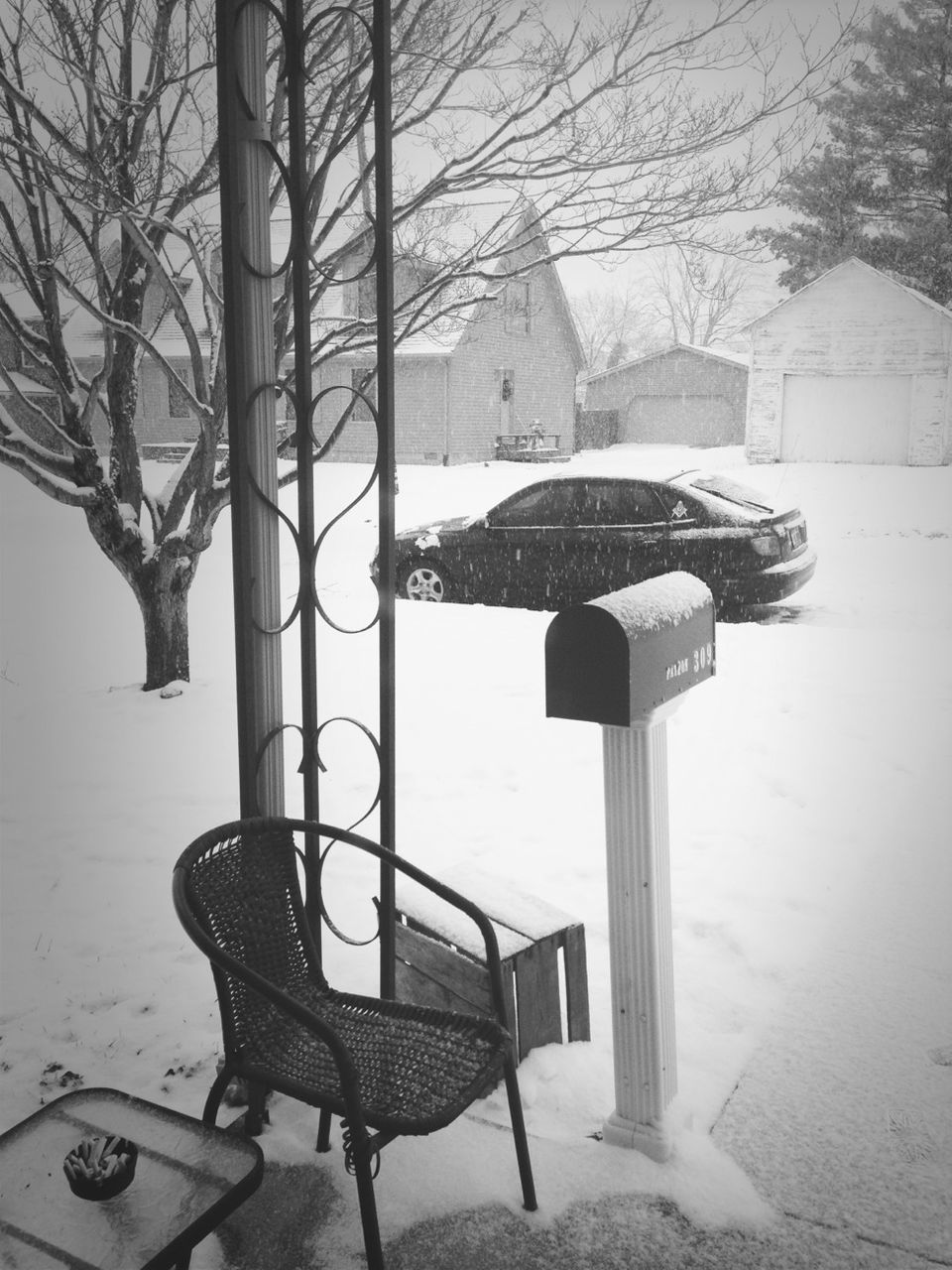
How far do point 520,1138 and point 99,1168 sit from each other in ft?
2.23

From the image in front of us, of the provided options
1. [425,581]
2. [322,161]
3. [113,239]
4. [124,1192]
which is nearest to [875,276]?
[425,581]

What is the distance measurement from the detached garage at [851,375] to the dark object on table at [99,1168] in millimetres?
7339

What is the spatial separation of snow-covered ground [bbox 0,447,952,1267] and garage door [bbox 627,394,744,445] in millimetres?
933

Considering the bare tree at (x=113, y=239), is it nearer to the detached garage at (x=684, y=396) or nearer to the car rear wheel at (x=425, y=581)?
the car rear wheel at (x=425, y=581)

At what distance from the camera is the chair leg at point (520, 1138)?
64.7 inches

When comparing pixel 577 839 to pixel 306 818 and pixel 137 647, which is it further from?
pixel 137 647

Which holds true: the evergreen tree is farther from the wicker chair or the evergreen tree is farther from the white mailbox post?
the wicker chair

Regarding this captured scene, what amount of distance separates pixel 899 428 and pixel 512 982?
699cm

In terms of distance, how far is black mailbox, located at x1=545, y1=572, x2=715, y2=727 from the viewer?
5.40ft

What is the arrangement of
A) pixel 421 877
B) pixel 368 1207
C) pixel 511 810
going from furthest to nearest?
pixel 511 810 < pixel 421 877 < pixel 368 1207

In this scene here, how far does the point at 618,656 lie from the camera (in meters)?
1.64

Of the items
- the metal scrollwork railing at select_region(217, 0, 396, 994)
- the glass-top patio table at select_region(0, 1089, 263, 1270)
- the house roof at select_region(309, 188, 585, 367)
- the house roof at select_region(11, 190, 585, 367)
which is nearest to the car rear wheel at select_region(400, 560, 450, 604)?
the house roof at select_region(11, 190, 585, 367)

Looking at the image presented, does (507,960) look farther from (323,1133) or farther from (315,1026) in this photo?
(315,1026)

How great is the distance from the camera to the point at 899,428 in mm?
7898
